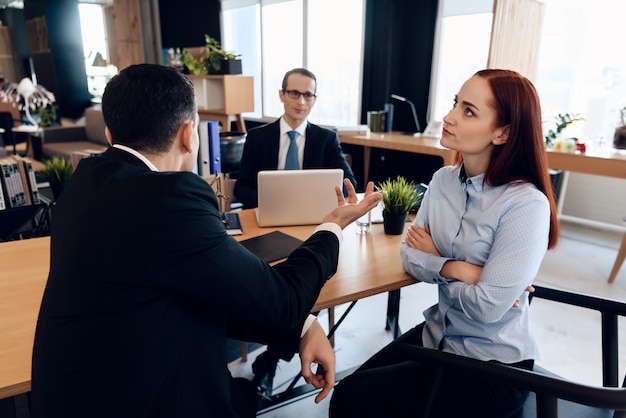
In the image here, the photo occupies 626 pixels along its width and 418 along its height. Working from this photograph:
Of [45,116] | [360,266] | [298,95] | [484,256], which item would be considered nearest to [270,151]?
[298,95]

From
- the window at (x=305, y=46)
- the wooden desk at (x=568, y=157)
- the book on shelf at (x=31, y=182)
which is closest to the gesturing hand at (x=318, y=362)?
the book on shelf at (x=31, y=182)

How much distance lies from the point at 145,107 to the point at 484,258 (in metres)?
1.00

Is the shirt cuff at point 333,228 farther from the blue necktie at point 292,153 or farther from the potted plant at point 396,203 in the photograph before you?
the blue necktie at point 292,153

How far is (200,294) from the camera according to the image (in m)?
0.83

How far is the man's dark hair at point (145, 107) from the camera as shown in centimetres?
93

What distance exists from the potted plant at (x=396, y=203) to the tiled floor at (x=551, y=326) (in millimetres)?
568

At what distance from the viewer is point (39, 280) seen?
1.38m

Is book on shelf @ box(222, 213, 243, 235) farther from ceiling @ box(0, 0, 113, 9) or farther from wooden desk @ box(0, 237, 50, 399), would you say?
ceiling @ box(0, 0, 113, 9)

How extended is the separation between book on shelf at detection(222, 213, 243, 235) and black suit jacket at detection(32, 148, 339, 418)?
870 millimetres

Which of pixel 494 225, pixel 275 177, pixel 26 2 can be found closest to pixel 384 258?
pixel 494 225

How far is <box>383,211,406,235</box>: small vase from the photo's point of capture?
1.78 m

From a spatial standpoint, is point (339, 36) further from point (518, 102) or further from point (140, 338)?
point (140, 338)

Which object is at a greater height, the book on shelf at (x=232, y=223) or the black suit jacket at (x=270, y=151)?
the black suit jacket at (x=270, y=151)

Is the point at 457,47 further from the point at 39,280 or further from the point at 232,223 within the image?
the point at 39,280
